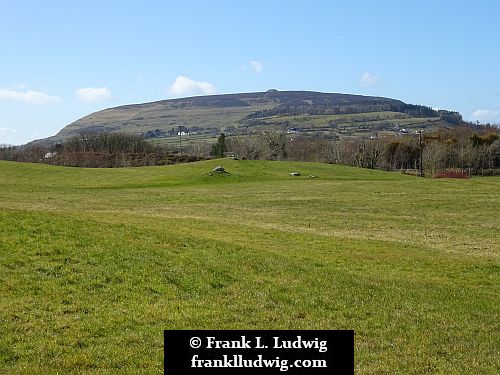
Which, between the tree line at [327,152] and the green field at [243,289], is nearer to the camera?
the green field at [243,289]

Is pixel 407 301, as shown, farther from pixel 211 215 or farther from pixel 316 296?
pixel 211 215

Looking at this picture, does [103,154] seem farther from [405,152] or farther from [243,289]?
[243,289]

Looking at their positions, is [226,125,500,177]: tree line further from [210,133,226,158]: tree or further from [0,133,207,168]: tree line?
[0,133,207,168]: tree line

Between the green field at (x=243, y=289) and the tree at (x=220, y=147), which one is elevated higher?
the tree at (x=220, y=147)

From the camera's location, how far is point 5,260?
53.7ft

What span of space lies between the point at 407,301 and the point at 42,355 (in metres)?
10.3

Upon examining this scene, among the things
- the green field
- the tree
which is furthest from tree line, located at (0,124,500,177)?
the green field

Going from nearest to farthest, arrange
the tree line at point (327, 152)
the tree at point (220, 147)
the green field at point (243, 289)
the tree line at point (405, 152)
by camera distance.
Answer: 1. the green field at point (243, 289)
2. the tree line at point (405, 152)
3. the tree line at point (327, 152)
4. the tree at point (220, 147)

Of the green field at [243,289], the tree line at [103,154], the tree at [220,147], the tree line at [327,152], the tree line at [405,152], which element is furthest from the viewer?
the tree at [220,147]

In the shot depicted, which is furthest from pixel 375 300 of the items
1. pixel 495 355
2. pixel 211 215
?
pixel 211 215

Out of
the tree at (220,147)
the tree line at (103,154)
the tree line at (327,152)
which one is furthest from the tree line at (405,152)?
the tree line at (103,154)

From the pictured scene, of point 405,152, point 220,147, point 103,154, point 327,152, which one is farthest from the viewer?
point 327,152

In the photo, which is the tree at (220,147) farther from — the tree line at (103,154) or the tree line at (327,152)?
the tree line at (103,154)

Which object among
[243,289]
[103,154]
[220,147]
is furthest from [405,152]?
[243,289]
